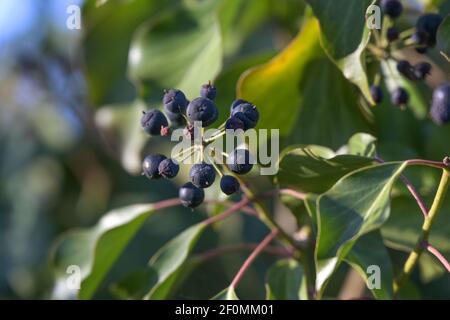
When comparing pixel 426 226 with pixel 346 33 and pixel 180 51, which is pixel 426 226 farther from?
pixel 180 51

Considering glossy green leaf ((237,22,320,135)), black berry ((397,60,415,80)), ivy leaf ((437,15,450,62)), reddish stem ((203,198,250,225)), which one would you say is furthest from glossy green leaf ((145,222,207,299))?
ivy leaf ((437,15,450,62))

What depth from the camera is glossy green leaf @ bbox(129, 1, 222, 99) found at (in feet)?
5.82

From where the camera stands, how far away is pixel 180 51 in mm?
1849

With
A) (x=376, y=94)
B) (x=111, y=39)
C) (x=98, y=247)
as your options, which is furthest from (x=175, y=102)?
(x=111, y=39)

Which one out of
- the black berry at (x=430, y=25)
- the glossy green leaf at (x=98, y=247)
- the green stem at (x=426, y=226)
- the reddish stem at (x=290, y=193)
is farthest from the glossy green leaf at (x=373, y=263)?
the glossy green leaf at (x=98, y=247)

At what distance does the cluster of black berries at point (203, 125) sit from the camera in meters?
1.22

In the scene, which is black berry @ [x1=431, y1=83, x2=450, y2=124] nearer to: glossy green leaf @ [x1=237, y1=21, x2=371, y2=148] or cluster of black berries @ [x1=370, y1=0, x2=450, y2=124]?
cluster of black berries @ [x1=370, y1=0, x2=450, y2=124]

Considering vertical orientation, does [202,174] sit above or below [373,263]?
above

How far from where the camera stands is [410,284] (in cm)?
162

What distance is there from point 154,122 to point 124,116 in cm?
76

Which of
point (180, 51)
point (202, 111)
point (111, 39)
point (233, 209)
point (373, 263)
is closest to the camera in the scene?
point (202, 111)

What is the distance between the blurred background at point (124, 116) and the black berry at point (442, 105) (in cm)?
28

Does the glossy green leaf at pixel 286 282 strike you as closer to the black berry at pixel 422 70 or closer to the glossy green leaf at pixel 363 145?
the glossy green leaf at pixel 363 145

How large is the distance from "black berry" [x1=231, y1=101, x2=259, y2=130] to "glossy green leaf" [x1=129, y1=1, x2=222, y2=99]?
0.50m
